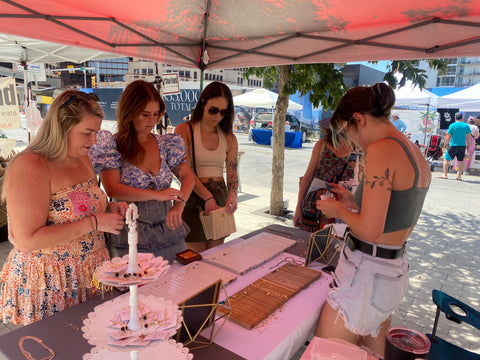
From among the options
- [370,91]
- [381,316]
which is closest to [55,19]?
[370,91]

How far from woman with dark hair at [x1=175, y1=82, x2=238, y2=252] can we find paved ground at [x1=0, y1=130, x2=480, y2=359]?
1131 mm

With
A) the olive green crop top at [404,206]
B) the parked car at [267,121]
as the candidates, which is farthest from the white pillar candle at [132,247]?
the parked car at [267,121]

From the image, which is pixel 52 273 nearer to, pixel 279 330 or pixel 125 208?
pixel 125 208

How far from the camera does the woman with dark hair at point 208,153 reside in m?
2.35

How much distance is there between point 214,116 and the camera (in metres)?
2.37

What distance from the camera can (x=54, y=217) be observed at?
4.58 ft

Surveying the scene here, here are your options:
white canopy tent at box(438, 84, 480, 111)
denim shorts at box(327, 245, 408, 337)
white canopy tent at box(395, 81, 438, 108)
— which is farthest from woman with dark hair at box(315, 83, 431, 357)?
white canopy tent at box(438, 84, 480, 111)

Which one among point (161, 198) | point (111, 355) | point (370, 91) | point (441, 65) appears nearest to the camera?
point (111, 355)

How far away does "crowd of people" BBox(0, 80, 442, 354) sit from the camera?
4.23 feet

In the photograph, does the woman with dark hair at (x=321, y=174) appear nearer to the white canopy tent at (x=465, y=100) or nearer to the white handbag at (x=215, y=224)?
the white handbag at (x=215, y=224)

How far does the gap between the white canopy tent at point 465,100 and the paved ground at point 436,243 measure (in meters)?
2.12

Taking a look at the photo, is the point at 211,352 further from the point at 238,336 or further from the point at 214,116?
the point at 214,116

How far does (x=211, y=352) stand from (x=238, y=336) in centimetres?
12

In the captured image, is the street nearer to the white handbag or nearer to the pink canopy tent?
the white handbag
